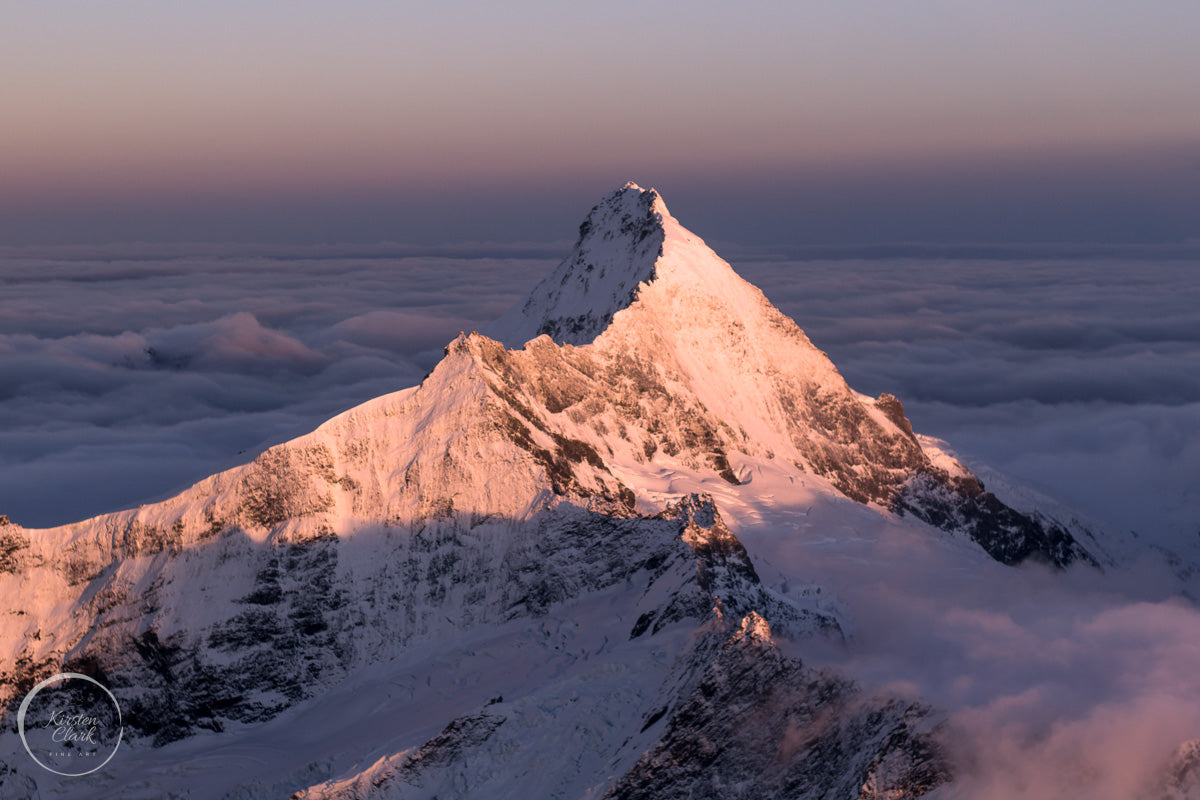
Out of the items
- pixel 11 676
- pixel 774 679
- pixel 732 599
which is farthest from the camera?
pixel 11 676

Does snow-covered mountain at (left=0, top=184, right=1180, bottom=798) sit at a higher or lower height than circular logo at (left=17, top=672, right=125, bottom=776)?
higher

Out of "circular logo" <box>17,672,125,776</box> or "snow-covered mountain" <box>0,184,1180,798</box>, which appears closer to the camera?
"snow-covered mountain" <box>0,184,1180,798</box>

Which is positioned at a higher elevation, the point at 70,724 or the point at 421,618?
the point at 421,618

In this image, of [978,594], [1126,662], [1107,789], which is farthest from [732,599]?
[978,594]

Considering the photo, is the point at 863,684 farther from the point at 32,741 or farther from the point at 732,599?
the point at 32,741

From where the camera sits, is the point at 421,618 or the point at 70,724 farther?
the point at 421,618

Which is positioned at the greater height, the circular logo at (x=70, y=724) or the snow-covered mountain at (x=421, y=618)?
the snow-covered mountain at (x=421, y=618)

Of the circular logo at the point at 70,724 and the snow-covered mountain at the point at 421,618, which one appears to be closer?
the snow-covered mountain at the point at 421,618

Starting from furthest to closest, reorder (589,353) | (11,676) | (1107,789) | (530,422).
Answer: (589,353) → (530,422) → (11,676) → (1107,789)
